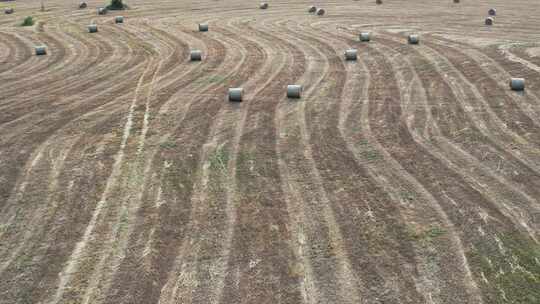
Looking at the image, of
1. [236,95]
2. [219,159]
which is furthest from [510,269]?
[236,95]

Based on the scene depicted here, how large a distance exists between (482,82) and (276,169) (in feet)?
41.2

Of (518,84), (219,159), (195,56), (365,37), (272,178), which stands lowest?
(272,178)

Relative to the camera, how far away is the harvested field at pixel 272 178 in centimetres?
888

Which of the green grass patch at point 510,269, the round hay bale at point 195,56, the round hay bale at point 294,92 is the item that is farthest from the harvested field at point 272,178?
the round hay bale at point 294,92

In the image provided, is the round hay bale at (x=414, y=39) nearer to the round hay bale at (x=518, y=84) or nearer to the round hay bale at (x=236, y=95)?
the round hay bale at (x=518, y=84)

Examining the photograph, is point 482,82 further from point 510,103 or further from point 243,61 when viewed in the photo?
point 243,61

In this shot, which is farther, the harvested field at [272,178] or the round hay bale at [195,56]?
the round hay bale at [195,56]

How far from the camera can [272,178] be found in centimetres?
1270

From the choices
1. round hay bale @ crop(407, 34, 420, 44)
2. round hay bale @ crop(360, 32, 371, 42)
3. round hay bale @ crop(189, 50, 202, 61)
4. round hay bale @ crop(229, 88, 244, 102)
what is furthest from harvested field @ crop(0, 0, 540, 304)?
round hay bale @ crop(360, 32, 371, 42)

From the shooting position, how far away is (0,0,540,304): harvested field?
8875 mm

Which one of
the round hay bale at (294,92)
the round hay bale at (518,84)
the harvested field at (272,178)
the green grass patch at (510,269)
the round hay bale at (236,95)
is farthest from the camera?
the round hay bale at (518,84)

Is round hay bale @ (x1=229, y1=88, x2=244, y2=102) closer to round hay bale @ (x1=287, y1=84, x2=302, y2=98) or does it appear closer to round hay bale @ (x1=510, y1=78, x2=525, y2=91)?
round hay bale @ (x1=287, y1=84, x2=302, y2=98)

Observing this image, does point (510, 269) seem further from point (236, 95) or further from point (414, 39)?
point (414, 39)

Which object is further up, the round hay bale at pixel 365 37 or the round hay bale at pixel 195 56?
the round hay bale at pixel 365 37
